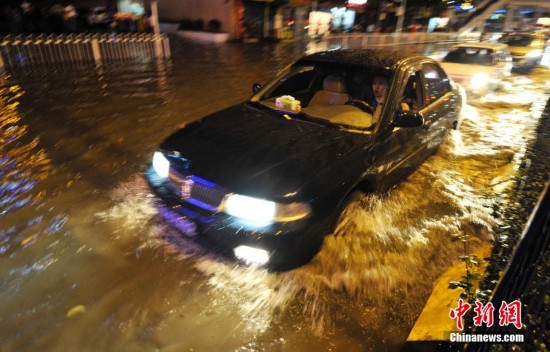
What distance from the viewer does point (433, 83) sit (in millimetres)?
4934

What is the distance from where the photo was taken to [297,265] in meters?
3.13

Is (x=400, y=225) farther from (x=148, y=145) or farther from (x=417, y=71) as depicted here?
(x=148, y=145)

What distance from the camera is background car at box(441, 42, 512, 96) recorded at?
9172 mm

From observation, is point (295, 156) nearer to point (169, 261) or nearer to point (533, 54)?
point (169, 261)

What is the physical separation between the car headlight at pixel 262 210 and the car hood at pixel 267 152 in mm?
63

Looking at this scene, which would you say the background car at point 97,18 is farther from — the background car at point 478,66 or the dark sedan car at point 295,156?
the dark sedan car at point 295,156

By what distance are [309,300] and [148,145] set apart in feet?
13.4

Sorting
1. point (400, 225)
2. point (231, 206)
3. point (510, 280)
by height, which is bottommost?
point (400, 225)

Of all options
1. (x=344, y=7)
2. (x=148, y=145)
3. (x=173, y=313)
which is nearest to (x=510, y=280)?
(x=173, y=313)

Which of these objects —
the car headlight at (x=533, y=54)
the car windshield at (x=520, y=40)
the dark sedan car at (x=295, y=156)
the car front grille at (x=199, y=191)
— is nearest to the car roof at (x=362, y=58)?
the dark sedan car at (x=295, y=156)

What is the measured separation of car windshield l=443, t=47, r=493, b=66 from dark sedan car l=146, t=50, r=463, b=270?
Answer: 21.7ft

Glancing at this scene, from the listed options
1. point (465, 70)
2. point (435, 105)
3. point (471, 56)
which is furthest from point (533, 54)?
point (435, 105)

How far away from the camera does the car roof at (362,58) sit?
161 inches

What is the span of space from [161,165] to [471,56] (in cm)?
1020
